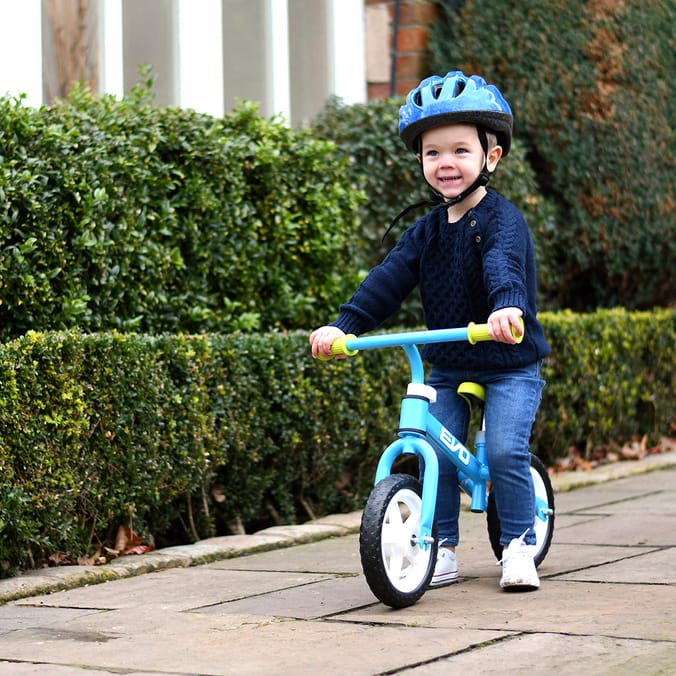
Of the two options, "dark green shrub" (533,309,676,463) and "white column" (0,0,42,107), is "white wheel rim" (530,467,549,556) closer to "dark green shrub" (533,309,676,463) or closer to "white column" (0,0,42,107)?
"dark green shrub" (533,309,676,463)

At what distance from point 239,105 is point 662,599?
3750 mm

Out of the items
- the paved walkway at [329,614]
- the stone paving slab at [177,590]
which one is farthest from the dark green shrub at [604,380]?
the stone paving slab at [177,590]

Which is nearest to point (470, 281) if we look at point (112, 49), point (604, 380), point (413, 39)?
point (604, 380)

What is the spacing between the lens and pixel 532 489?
453cm

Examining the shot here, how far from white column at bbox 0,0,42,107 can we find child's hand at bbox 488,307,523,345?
152 inches

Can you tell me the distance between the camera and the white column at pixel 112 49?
304 inches

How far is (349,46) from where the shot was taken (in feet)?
30.6

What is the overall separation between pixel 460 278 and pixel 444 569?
100 centimetres

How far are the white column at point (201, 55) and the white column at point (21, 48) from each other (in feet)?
3.55

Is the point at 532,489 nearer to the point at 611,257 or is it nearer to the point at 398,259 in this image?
the point at 398,259

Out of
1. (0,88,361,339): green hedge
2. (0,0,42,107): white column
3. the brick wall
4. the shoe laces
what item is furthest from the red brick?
the shoe laces

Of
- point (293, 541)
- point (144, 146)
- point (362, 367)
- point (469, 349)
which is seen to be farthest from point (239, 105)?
point (469, 349)

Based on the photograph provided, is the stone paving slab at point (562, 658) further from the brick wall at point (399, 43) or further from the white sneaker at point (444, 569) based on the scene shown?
the brick wall at point (399, 43)

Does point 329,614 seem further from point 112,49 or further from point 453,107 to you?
point 112,49
